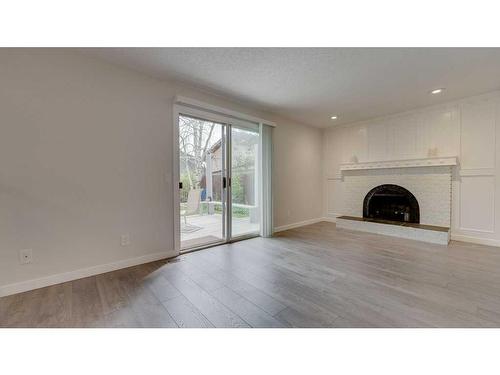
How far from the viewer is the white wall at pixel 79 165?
6.03ft

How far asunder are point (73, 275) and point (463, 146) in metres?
5.83

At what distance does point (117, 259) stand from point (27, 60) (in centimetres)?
213

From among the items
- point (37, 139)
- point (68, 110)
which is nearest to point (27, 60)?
point (68, 110)

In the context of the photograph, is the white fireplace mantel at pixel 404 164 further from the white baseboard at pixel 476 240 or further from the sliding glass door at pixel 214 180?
the sliding glass door at pixel 214 180

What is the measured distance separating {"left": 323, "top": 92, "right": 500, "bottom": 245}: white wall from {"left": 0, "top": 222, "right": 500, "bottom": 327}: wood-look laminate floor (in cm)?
68

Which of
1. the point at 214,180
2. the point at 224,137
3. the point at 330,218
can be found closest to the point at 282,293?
the point at 214,180

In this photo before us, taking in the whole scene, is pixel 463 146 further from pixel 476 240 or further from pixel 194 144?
pixel 194 144

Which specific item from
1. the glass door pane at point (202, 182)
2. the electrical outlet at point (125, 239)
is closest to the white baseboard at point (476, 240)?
the glass door pane at point (202, 182)

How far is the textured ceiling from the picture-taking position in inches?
82.7

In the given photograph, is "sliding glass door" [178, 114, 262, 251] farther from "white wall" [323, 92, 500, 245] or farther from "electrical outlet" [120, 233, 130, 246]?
"white wall" [323, 92, 500, 245]

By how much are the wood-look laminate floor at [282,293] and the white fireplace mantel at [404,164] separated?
150 centimetres

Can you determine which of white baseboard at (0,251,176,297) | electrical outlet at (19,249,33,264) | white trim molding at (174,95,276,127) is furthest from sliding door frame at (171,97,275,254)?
electrical outlet at (19,249,33,264)
